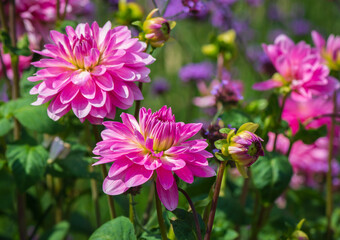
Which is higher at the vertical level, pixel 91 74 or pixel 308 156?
pixel 91 74

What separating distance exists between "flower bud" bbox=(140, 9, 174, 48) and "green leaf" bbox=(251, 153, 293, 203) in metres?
0.25

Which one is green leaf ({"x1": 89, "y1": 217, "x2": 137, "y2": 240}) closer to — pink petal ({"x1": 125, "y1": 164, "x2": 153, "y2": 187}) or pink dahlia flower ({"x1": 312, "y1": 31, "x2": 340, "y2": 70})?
pink petal ({"x1": 125, "y1": 164, "x2": 153, "y2": 187})

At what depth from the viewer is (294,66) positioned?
0.66 m

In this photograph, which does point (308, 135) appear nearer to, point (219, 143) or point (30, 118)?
point (219, 143)

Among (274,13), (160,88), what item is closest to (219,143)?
(160,88)

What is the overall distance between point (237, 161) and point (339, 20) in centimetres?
237

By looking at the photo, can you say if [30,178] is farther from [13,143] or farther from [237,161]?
[237,161]

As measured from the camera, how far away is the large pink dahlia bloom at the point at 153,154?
1.26ft

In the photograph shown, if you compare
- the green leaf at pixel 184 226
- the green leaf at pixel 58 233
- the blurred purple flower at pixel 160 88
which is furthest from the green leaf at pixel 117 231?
the blurred purple flower at pixel 160 88

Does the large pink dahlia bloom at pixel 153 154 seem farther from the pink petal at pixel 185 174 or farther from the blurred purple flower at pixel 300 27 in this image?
the blurred purple flower at pixel 300 27

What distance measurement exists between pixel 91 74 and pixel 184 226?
19 cm

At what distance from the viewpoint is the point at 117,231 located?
0.45 m

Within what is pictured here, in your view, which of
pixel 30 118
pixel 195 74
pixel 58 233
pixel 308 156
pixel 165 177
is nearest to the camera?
pixel 165 177

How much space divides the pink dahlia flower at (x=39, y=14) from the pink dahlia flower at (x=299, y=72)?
1.22ft
